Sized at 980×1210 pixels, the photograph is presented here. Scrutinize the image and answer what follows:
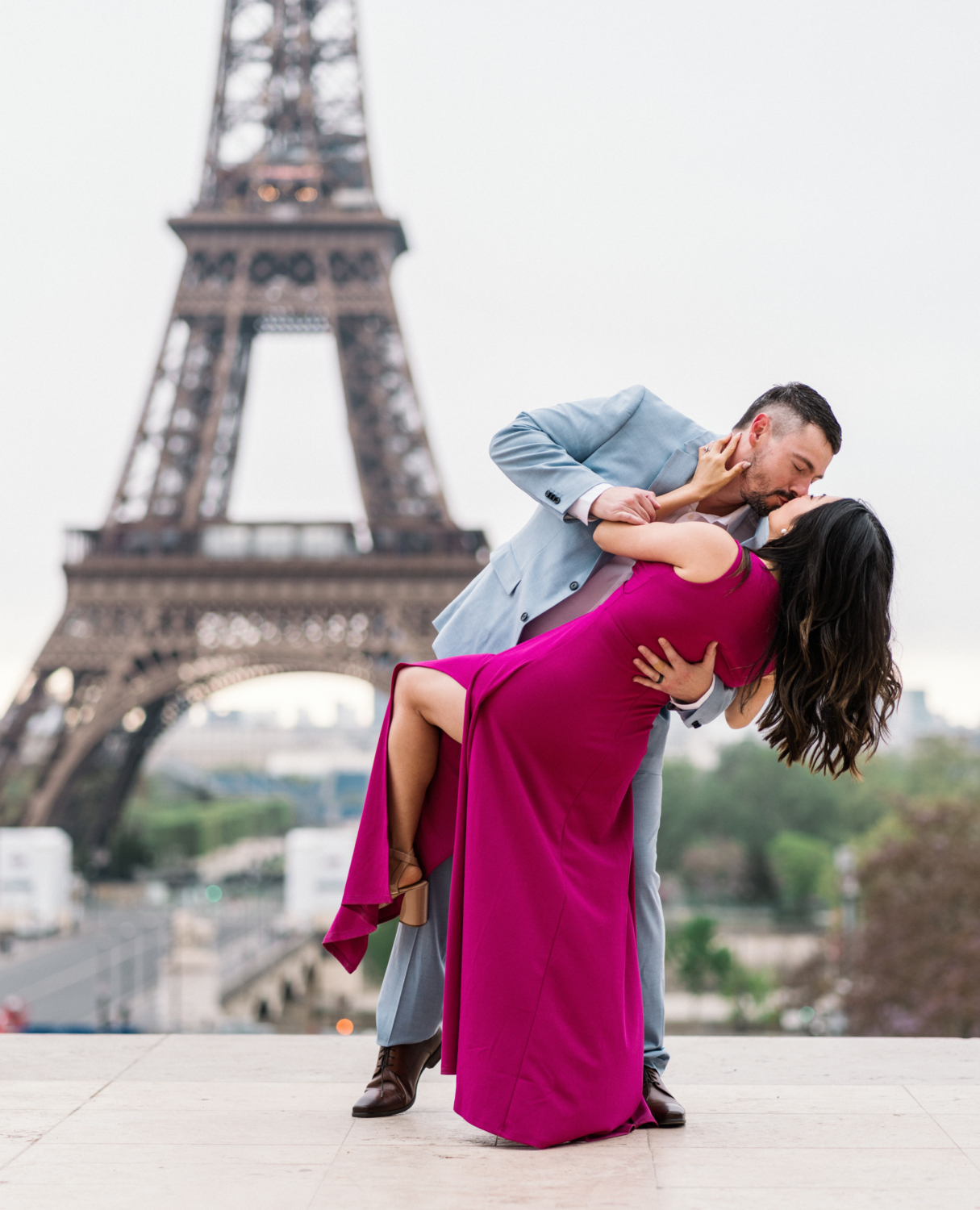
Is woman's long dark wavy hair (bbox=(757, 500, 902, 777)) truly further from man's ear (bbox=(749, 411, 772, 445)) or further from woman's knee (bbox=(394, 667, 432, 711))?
woman's knee (bbox=(394, 667, 432, 711))

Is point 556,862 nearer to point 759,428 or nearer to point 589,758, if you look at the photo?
point 589,758

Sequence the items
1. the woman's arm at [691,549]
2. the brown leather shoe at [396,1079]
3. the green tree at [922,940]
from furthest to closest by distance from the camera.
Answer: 1. the green tree at [922,940]
2. the brown leather shoe at [396,1079]
3. the woman's arm at [691,549]

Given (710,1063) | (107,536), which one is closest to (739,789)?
(107,536)

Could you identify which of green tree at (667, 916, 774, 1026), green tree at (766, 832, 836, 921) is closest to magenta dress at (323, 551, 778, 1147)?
green tree at (667, 916, 774, 1026)

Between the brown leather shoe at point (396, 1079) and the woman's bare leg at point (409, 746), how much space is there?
511mm

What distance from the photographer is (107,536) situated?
23578mm

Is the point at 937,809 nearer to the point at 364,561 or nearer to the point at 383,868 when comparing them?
the point at 364,561

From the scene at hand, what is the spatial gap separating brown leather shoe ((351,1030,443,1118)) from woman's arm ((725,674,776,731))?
1.05 metres

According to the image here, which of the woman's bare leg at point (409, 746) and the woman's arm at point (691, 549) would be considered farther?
the woman's bare leg at point (409, 746)

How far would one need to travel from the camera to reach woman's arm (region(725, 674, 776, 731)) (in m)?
3.10

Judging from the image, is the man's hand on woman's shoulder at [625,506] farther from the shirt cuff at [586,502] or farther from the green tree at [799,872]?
the green tree at [799,872]

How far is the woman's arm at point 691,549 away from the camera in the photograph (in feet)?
9.11

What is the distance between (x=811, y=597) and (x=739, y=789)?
149ft

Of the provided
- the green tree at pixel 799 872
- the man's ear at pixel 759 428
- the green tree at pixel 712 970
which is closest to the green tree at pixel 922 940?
the green tree at pixel 712 970
